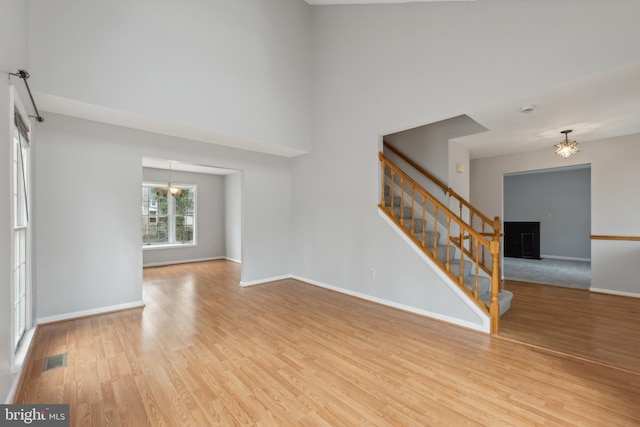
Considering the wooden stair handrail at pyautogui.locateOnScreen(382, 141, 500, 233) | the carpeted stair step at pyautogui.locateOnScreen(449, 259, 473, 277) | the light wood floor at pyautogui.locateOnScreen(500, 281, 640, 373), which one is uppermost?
the wooden stair handrail at pyautogui.locateOnScreen(382, 141, 500, 233)

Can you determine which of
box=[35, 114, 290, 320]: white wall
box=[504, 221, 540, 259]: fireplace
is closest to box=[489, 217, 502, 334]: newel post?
box=[35, 114, 290, 320]: white wall

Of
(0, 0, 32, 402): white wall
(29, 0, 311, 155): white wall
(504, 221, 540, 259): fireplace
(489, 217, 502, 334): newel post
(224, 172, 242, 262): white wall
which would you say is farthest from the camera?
(504, 221, 540, 259): fireplace

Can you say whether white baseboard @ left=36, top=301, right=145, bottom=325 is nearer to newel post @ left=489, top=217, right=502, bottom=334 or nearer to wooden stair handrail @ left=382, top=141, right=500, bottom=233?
newel post @ left=489, top=217, right=502, bottom=334

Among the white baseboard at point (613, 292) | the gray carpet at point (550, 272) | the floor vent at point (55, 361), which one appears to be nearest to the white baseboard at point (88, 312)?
the floor vent at point (55, 361)

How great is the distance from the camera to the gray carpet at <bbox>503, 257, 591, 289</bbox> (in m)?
5.40

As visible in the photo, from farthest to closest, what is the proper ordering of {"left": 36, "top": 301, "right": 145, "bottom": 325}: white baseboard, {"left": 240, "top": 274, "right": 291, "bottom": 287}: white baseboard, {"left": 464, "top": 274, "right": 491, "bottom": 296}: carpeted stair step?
{"left": 240, "top": 274, "right": 291, "bottom": 287}: white baseboard < {"left": 464, "top": 274, "right": 491, "bottom": 296}: carpeted stair step < {"left": 36, "top": 301, "right": 145, "bottom": 325}: white baseboard

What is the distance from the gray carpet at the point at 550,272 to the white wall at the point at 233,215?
6546 millimetres

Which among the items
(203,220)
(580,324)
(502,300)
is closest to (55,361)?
(502,300)

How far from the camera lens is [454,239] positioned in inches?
175

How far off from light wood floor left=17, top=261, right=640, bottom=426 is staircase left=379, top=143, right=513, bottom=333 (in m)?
0.56

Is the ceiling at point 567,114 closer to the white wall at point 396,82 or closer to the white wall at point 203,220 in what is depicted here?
the white wall at point 396,82

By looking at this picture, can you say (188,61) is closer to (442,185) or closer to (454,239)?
(442,185)

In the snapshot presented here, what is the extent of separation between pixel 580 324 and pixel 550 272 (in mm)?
3744

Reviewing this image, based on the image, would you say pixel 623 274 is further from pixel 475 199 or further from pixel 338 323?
pixel 338 323
